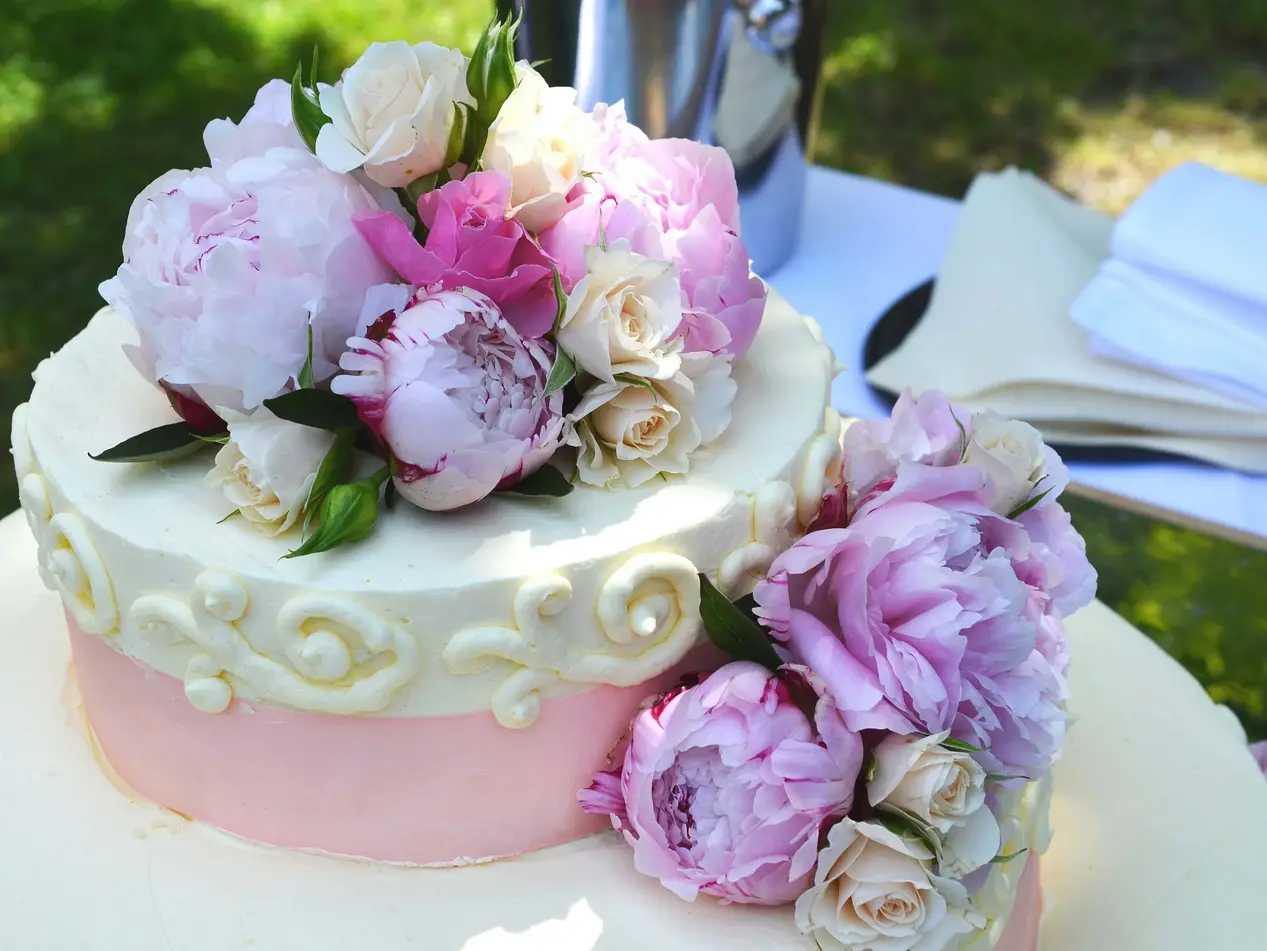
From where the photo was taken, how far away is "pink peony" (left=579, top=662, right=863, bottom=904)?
82cm

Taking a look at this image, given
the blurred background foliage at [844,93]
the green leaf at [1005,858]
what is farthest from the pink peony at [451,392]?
the blurred background foliage at [844,93]

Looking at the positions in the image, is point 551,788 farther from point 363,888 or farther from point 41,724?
point 41,724

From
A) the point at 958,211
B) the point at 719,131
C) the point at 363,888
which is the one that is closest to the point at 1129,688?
the point at 363,888

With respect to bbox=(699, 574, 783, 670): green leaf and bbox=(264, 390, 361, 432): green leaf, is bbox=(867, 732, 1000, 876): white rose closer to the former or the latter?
bbox=(699, 574, 783, 670): green leaf

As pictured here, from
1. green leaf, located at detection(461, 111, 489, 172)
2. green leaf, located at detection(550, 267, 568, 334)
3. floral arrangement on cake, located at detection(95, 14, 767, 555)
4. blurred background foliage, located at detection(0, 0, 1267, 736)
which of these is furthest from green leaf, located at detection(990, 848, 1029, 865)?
blurred background foliage, located at detection(0, 0, 1267, 736)

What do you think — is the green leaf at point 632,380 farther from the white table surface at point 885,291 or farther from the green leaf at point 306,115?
the white table surface at point 885,291

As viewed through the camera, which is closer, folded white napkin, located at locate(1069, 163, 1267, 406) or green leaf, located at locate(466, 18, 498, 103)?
green leaf, located at locate(466, 18, 498, 103)

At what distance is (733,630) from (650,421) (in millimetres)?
144

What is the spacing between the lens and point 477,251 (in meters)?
0.85

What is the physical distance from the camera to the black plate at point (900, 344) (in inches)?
62.3

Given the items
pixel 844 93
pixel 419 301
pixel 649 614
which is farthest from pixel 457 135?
pixel 844 93

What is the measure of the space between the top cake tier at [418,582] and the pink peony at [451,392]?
0.18ft

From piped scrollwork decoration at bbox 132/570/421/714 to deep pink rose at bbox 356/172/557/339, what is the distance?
0.21 meters

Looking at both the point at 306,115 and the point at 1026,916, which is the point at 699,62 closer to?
the point at 306,115
